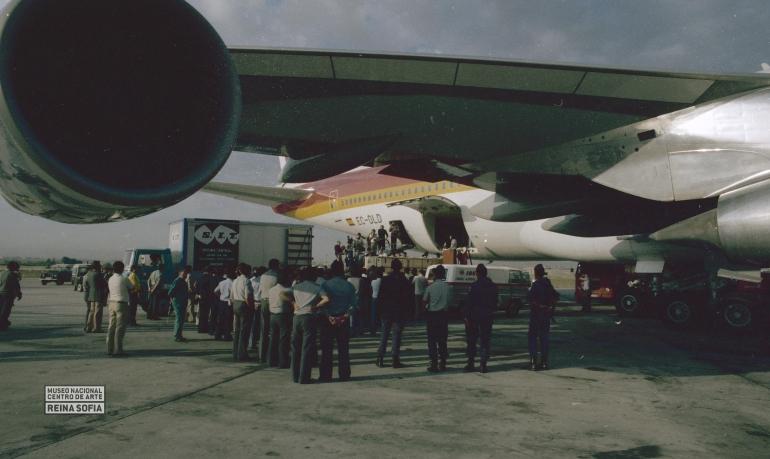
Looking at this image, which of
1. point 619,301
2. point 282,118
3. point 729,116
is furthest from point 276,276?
point 619,301

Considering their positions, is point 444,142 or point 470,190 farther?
point 470,190

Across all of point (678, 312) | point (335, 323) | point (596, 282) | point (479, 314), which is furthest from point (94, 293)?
Answer: point (596, 282)

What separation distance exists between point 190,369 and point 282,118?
13.8ft

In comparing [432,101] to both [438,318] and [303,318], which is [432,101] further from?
[438,318]

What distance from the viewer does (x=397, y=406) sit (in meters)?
5.71

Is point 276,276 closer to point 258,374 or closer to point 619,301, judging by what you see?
point 258,374

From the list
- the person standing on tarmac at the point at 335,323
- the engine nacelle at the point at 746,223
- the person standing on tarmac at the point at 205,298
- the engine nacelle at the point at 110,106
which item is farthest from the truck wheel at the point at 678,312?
the engine nacelle at the point at 110,106

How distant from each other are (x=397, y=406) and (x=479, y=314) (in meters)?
2.79

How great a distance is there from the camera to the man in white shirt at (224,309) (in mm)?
10578

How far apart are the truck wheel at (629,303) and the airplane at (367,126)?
22.0ft

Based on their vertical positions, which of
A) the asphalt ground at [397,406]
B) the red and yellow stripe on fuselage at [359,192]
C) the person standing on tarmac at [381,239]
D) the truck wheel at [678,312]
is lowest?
the asphalt ground at [397,406]

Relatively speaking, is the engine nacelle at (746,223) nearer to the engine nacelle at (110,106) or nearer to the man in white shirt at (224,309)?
the engine nacelle at (110,106)

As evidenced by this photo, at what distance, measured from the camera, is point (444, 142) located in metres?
6.86

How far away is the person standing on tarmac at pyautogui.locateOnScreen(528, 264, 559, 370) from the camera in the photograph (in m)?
8.05
